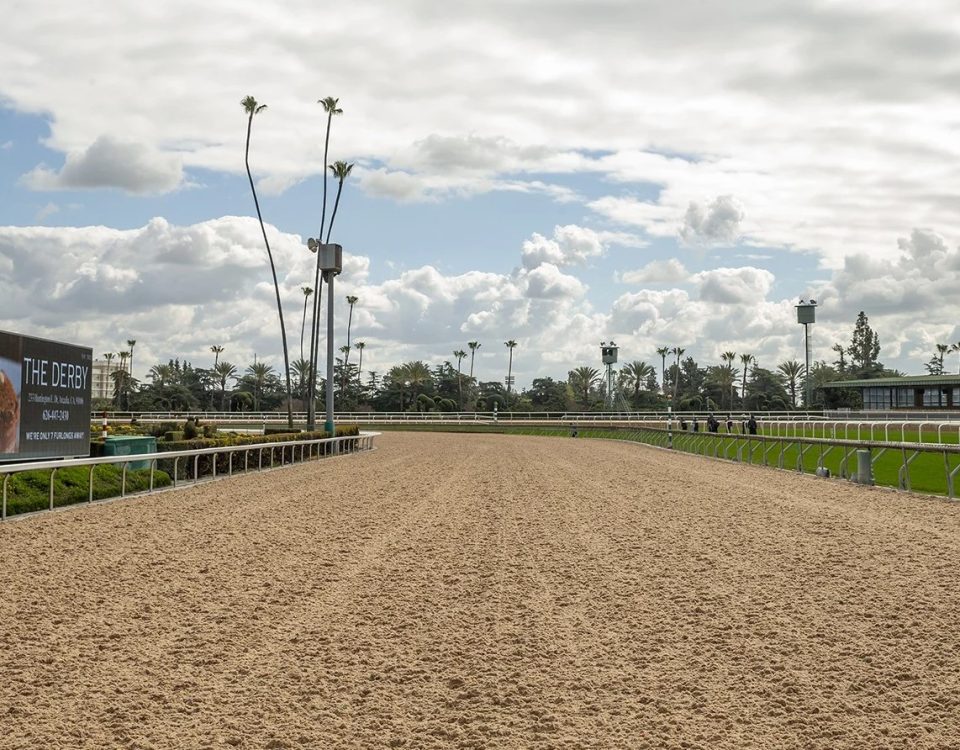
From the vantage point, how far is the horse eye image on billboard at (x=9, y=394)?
16.3 meters

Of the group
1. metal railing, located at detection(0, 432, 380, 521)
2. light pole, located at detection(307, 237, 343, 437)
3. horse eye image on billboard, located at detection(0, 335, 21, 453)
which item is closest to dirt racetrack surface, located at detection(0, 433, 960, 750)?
metal railing, located at detection(0, 432, 380, 521)

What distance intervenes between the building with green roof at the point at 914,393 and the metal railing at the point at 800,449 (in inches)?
1415

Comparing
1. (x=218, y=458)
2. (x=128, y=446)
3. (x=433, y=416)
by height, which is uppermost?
(x=128, y=446)

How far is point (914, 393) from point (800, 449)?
55.3m

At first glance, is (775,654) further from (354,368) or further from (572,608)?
(354,368)

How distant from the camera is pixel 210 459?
876 inches

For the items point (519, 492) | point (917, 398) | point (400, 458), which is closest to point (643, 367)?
point (917, 398)

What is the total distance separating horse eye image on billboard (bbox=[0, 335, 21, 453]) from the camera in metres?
16.3

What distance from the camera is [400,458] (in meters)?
29.9

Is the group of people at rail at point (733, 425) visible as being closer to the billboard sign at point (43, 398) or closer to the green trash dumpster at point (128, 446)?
the green trash dumpster at point (128, 446)

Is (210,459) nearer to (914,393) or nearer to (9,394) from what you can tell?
(9,394)

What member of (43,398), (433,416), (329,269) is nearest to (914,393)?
(433,416)

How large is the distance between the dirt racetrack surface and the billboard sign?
3949 millimetres

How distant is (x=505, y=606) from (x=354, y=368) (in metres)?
118
